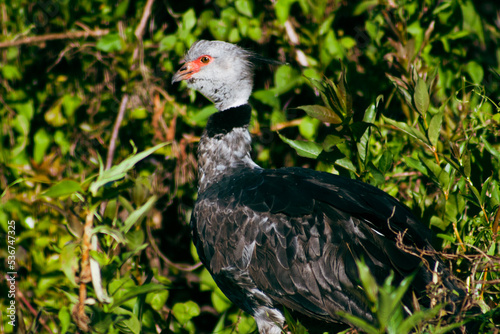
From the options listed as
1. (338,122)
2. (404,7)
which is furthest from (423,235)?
(404,7)

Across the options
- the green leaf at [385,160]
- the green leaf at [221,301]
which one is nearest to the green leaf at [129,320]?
the green leaf at [221,301]

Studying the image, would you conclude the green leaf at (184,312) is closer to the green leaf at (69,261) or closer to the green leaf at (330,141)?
the green leaf at (69,261)

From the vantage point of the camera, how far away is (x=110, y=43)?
256 centimetres

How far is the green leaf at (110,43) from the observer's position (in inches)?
100.0

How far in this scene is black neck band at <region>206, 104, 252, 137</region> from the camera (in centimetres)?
244

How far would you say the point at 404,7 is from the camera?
240 cm

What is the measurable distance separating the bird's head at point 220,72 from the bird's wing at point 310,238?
0.72 m

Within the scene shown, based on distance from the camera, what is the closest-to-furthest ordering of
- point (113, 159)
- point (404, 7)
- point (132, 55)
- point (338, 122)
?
point (338, 122) → point (404, 7) → point (132, 55) → point (113, 159)

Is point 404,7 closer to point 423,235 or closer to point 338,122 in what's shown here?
point 338,122

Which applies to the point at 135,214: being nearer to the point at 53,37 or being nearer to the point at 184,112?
the point at 184,112

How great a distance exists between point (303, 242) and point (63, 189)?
0.86m

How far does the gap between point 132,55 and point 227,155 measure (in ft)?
2.63

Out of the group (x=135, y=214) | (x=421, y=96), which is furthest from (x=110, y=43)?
(x=421, y=96)

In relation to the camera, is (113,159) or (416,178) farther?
(113,159)
